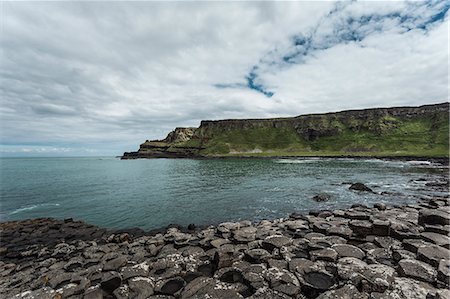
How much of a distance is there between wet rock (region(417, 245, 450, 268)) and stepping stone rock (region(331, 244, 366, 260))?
78.3 inches

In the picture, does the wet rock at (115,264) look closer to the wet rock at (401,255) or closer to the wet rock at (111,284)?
the wet rock at (111,284)

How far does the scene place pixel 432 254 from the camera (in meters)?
8.90

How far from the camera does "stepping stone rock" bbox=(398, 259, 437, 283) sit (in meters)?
7.62

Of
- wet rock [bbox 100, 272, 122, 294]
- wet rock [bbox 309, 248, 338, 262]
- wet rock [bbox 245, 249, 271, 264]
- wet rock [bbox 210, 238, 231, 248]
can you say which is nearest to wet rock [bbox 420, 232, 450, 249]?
Result: wet rock [bbox 309, 248, 338, 262]

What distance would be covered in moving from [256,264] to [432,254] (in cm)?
684

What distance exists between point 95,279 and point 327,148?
661ft

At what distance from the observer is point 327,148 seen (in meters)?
190

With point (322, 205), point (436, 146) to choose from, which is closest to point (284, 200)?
point (322, 205)

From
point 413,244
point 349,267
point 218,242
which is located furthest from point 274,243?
point 413,244

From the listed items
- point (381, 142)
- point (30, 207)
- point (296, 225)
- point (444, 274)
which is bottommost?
point (30, 207)

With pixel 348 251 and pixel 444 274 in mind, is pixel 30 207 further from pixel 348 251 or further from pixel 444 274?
pixel 444 274

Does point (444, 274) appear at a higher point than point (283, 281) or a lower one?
higher

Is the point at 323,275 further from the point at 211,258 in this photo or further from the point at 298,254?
the point at 211,258

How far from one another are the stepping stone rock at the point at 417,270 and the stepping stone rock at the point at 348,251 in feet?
5.04
